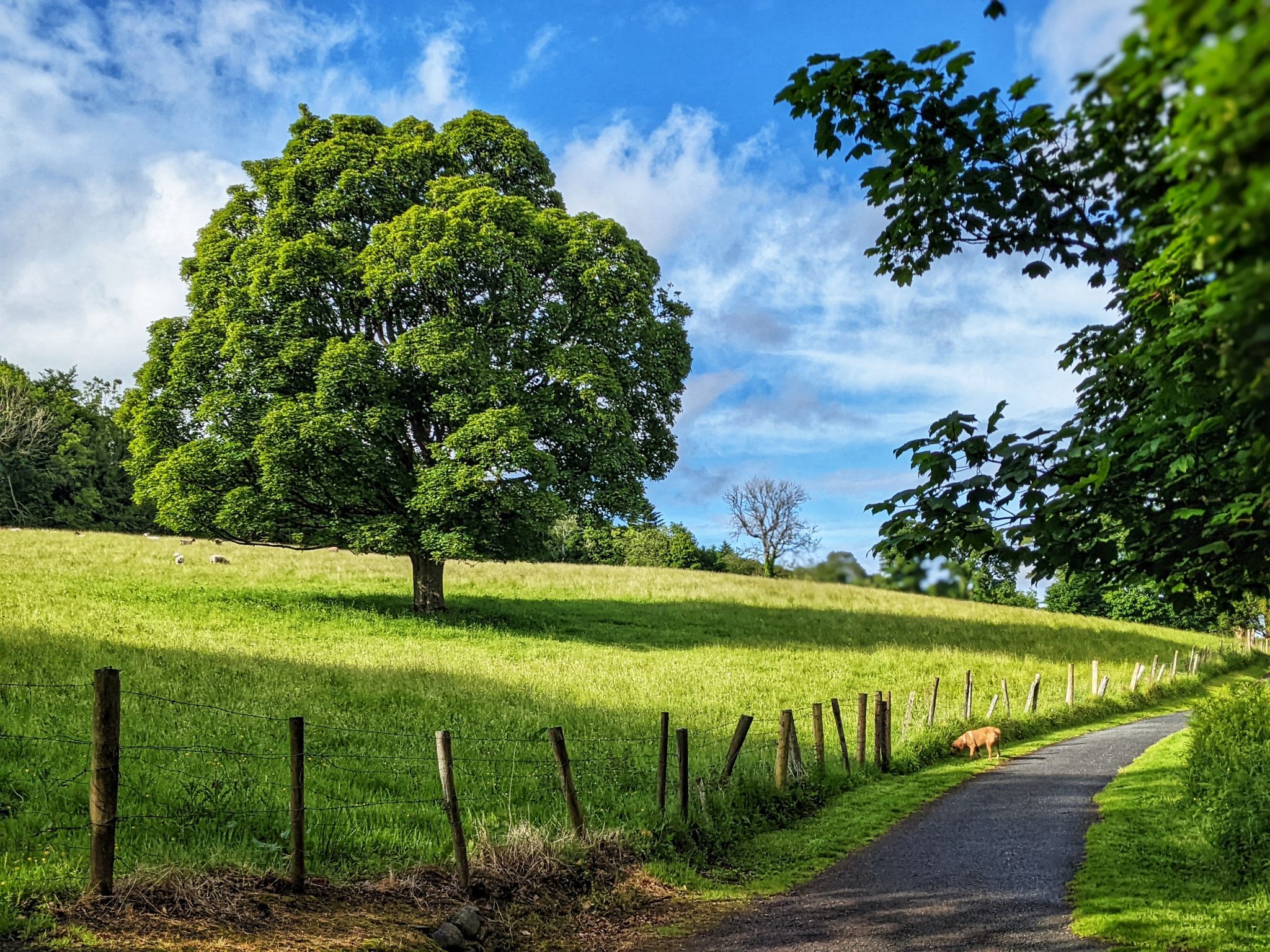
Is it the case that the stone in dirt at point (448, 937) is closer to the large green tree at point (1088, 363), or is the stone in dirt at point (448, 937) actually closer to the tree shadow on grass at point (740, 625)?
the large green tree at point (1088, 363)

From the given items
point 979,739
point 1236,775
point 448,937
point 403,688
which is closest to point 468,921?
point 448,937

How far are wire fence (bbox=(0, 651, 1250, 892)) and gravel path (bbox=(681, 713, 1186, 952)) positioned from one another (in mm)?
1982

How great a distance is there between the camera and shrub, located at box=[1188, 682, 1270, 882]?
9.71 metres

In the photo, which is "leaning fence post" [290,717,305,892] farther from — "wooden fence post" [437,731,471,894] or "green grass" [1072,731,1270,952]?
"green grass" [1072,731,1270,952]

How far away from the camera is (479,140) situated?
2828cm

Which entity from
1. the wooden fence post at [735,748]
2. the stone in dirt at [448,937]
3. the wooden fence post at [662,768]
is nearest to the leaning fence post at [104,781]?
the stone in dirt at [448,937]

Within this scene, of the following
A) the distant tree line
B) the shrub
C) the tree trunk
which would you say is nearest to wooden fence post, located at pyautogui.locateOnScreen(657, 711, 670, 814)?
the shrub

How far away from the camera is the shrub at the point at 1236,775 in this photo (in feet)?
31.9

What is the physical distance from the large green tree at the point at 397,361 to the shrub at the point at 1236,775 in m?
16.7

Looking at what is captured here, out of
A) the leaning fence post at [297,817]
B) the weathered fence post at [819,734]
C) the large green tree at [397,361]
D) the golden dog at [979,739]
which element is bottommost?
the golden dog at [979,739]

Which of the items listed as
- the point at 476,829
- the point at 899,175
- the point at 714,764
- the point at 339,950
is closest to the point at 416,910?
the point at 339,950

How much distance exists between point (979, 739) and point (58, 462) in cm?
6664

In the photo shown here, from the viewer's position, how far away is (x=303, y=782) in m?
7.97

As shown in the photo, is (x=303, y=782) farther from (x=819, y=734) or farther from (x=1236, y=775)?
(x=1236, y=775)
